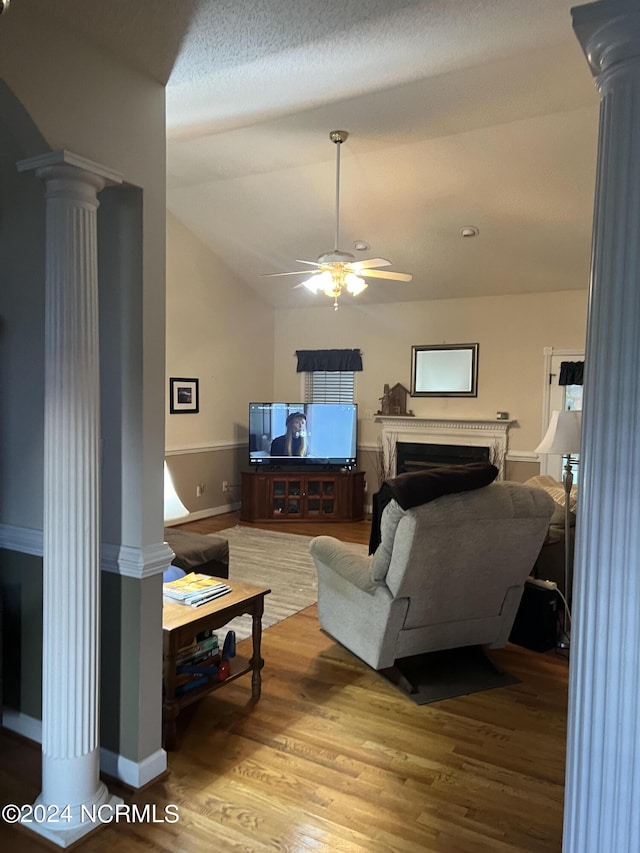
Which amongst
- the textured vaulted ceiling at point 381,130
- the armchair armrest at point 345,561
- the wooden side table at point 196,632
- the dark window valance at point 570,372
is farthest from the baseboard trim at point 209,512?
the dark window valance at point 570,372

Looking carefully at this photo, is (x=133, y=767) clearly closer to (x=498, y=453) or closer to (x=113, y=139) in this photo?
(x=113, y=139)

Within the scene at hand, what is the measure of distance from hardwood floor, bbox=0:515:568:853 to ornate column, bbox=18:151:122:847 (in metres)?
0.23

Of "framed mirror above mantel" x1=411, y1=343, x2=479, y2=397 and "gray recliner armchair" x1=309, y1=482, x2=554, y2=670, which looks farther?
"framed mirror above mantel" x1=411, y1=343, x2=479, y2=397

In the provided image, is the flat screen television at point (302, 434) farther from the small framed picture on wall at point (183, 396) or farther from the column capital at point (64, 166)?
the column capital at point (64, 166)

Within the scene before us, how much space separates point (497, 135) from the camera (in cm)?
459

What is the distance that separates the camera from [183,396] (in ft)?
23.1

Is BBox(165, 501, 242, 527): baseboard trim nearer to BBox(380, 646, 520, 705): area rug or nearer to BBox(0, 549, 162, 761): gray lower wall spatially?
BBox(380, 646, 520, 705): area rug

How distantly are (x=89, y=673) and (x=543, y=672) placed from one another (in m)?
2.50

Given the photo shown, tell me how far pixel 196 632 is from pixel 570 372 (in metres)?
5.29

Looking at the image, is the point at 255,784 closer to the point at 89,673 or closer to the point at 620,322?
the point at 89,673

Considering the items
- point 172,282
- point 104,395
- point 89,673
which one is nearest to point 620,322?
point 104,395

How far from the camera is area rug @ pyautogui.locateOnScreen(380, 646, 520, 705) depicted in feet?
10.4

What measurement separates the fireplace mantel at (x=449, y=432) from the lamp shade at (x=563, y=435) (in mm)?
3377

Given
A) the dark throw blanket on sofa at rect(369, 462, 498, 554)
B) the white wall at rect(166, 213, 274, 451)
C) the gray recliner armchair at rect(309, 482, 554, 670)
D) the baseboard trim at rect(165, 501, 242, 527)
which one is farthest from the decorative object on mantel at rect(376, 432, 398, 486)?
the dark throw blanket on sofa at rect(369, 462, 498, 554)
